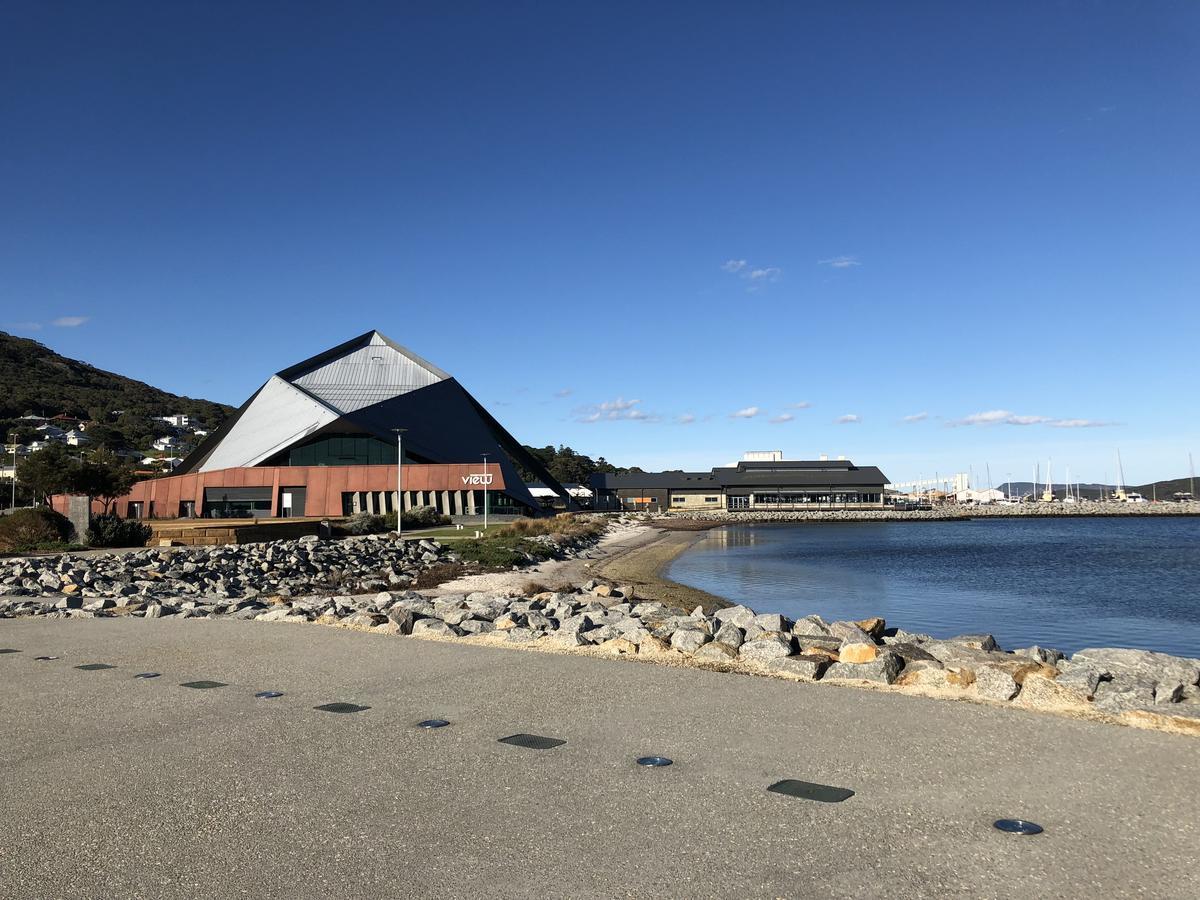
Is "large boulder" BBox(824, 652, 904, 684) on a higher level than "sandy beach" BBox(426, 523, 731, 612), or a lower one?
higher

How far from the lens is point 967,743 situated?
21.1 ft

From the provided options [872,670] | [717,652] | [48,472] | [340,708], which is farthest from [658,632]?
[48,472]

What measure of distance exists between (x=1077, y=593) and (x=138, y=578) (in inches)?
1110

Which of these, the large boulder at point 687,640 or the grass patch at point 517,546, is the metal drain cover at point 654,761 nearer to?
the large boulder at point 687,640

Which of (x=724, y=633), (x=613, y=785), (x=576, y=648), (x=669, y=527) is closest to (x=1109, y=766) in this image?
(x=613, y=785)

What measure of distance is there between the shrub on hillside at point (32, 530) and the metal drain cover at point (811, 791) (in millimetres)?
31657

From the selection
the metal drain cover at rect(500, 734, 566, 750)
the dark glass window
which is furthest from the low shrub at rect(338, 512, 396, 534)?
the metal drain cover at rect(500, 734, 566, 750)

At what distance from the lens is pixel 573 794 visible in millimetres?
5359

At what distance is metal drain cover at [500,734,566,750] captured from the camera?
645cm

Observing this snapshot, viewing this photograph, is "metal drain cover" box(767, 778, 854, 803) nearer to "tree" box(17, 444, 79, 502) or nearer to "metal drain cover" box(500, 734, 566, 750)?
"metal drain cover" box(500, 734, 566, 750)

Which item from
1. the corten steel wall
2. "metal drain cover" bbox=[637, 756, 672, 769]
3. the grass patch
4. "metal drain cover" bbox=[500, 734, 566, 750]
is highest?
the corten steel wall

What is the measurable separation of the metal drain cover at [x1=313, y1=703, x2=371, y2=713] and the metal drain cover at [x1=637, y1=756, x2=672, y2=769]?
2.92 meters

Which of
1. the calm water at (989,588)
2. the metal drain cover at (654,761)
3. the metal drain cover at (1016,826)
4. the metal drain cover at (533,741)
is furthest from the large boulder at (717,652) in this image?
the calm water at (989,588)

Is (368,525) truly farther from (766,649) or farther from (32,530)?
(766,649)
